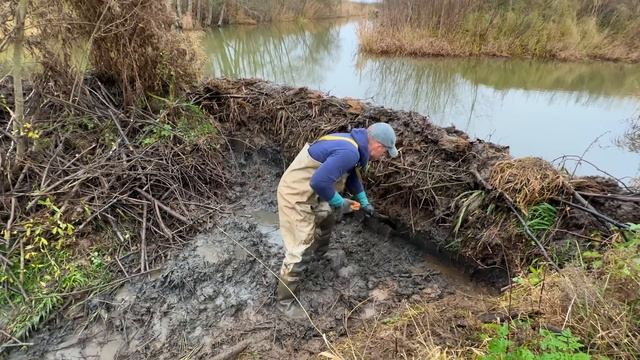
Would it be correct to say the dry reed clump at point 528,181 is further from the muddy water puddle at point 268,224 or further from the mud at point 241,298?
the muddy water puddle at point 268,224

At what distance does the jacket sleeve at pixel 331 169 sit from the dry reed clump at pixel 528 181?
1.71 metres

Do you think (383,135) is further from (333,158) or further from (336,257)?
(336,257)

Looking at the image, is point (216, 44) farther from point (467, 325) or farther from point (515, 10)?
point (467, 325)

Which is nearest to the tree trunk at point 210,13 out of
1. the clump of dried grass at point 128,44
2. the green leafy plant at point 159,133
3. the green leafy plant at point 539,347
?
Result: the clump of dried grass at point 128,44

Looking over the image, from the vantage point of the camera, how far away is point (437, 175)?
4.15m

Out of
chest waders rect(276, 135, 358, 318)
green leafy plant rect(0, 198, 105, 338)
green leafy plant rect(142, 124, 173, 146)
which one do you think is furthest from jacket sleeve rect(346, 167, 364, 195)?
green leafy plant rect(142, 124, 173, 146)

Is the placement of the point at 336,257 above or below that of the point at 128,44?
below

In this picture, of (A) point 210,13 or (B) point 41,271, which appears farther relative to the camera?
(A) point 210,13

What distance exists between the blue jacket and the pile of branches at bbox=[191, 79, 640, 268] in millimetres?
1417

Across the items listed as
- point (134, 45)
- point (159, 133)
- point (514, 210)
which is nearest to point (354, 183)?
point (514, 210)

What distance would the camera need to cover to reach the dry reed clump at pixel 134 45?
15.1 feet

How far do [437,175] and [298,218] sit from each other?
1762 mm

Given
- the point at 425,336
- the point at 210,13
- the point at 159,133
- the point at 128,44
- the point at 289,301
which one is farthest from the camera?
the point at 210,13

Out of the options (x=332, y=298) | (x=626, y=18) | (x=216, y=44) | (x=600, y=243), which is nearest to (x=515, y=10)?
(x=626, y=18)
